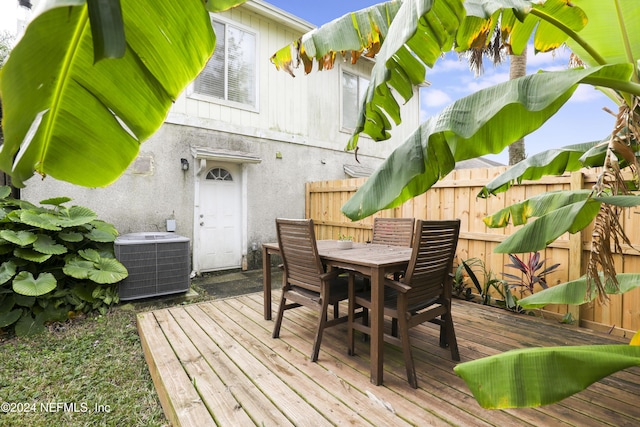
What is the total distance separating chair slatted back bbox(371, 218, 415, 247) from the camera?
11.9 feet

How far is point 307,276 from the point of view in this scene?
277 centimetres

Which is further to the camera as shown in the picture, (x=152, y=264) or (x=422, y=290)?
(x=152, y=264)

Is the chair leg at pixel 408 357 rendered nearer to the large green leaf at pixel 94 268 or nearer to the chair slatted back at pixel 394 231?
the chair slatted back at pixel 394 231

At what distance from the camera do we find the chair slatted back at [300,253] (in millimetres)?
2602

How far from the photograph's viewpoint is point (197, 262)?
5.80 m

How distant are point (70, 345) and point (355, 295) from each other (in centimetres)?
298

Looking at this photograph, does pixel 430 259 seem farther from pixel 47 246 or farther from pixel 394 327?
pixel 47 246

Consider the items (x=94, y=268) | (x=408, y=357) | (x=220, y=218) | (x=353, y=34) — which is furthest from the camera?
(x=220, y=218)

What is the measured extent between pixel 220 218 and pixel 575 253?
225 inches

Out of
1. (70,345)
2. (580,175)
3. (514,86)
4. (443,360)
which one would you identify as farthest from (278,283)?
(514,86)

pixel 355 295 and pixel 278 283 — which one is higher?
pixel 355 295

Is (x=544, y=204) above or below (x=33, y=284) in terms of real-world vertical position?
above

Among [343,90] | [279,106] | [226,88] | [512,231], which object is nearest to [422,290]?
[512,231]

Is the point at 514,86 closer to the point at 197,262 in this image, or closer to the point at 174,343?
the point at 174,343
